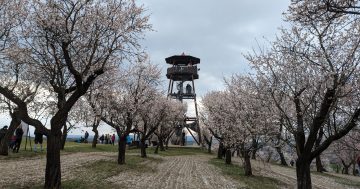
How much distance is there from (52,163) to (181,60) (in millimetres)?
72783

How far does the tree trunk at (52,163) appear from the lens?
14.4 metres

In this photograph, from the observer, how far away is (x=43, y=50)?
52.0 feet

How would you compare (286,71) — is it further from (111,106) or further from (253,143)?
(111,106)

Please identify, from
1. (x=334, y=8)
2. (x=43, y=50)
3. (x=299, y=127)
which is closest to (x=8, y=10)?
(x=43, y=50)

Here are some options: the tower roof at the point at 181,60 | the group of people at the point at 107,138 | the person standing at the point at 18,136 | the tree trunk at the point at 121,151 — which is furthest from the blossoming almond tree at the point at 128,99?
the tower roof at the point at 181,60

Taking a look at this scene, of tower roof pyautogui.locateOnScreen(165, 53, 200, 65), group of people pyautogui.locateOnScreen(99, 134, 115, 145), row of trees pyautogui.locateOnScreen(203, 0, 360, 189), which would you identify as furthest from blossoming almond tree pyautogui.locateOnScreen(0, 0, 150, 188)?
tower roof pyautogui.locateOnScreen(165, 53, 200, 65)

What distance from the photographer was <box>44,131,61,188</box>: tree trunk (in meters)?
14.4

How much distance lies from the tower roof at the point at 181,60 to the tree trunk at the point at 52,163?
235ft

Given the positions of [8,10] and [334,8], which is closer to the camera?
[334,8]

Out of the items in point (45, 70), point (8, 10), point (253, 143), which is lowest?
point (253, 143)

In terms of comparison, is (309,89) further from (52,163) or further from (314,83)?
(52,163)

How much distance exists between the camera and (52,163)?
1453 centimetres

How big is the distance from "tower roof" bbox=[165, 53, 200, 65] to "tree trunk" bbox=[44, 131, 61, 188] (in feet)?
235

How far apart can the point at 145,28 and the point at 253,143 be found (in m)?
12.8
